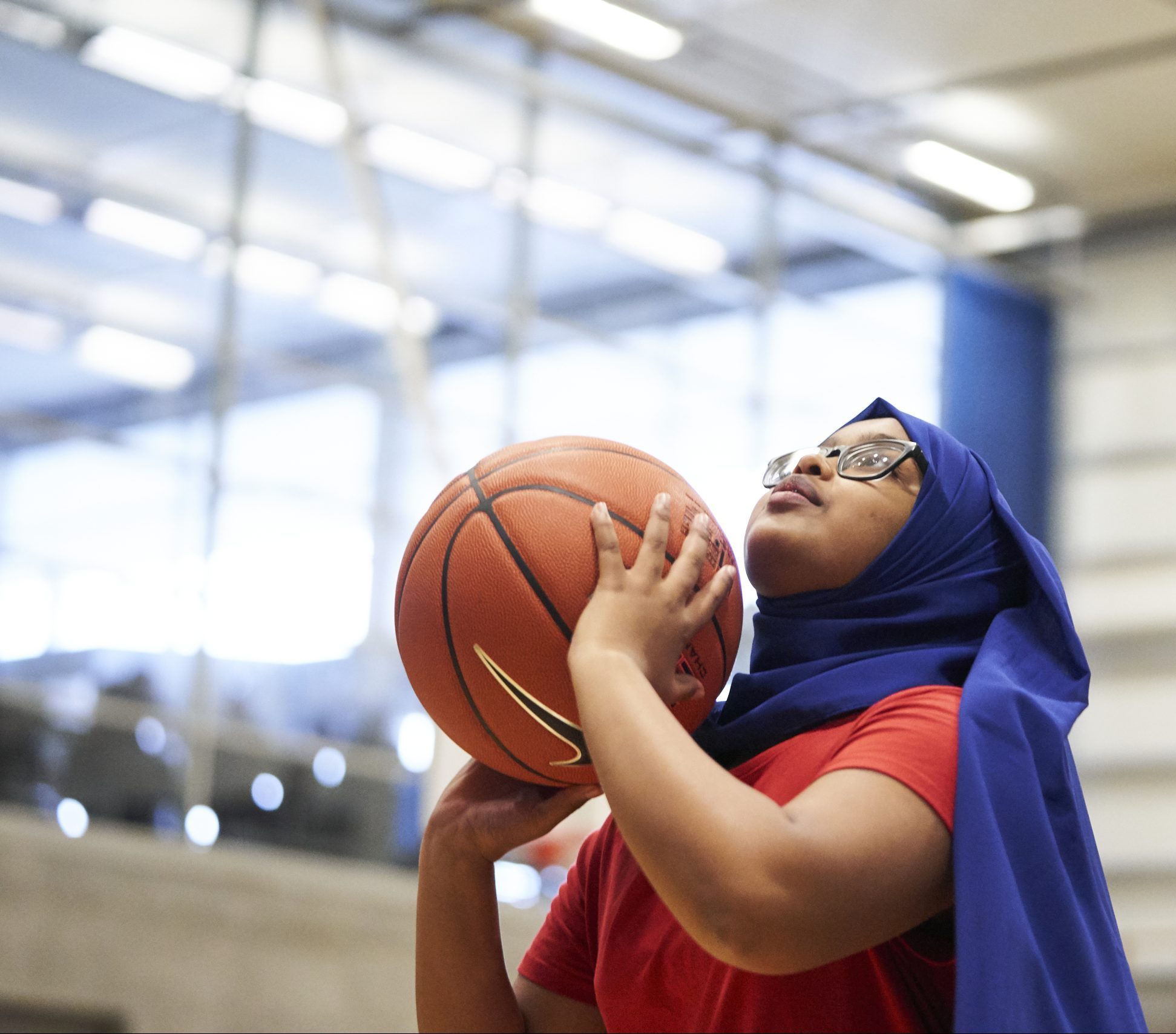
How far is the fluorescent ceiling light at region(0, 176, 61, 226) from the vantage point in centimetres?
750

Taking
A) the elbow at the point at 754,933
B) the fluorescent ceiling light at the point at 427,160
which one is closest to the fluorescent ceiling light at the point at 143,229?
the fluorescent ceiling light at the point at 427,160

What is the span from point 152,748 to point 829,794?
21.8 feet

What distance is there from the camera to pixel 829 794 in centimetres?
149

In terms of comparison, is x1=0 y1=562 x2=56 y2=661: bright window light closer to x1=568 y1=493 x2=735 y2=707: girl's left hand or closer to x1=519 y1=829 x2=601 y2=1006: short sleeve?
x1=519 y1=829 x2=601 y2=1006: short sleeve

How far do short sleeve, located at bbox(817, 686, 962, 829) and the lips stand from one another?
280 millimetres

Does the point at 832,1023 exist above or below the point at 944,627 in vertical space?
below

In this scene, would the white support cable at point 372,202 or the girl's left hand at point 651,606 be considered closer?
the girl's left hand at point 651,606

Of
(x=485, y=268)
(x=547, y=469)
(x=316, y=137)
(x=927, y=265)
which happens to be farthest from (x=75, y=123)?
(x=547, y=469)

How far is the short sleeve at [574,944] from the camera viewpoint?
6.64 feet

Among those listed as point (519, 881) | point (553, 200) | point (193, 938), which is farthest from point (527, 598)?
point (553, 200)

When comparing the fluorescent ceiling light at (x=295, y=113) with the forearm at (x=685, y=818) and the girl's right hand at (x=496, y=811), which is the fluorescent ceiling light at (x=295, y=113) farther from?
the forearm at (x=685, y=818)

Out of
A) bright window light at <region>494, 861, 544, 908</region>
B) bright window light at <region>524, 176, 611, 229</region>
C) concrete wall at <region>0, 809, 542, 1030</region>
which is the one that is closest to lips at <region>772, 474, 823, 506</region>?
concrete wall at <region>0, 809, 542, 1030</region>

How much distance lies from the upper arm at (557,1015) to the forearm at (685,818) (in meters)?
0.62

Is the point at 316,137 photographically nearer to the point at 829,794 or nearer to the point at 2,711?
the point at 2,711
